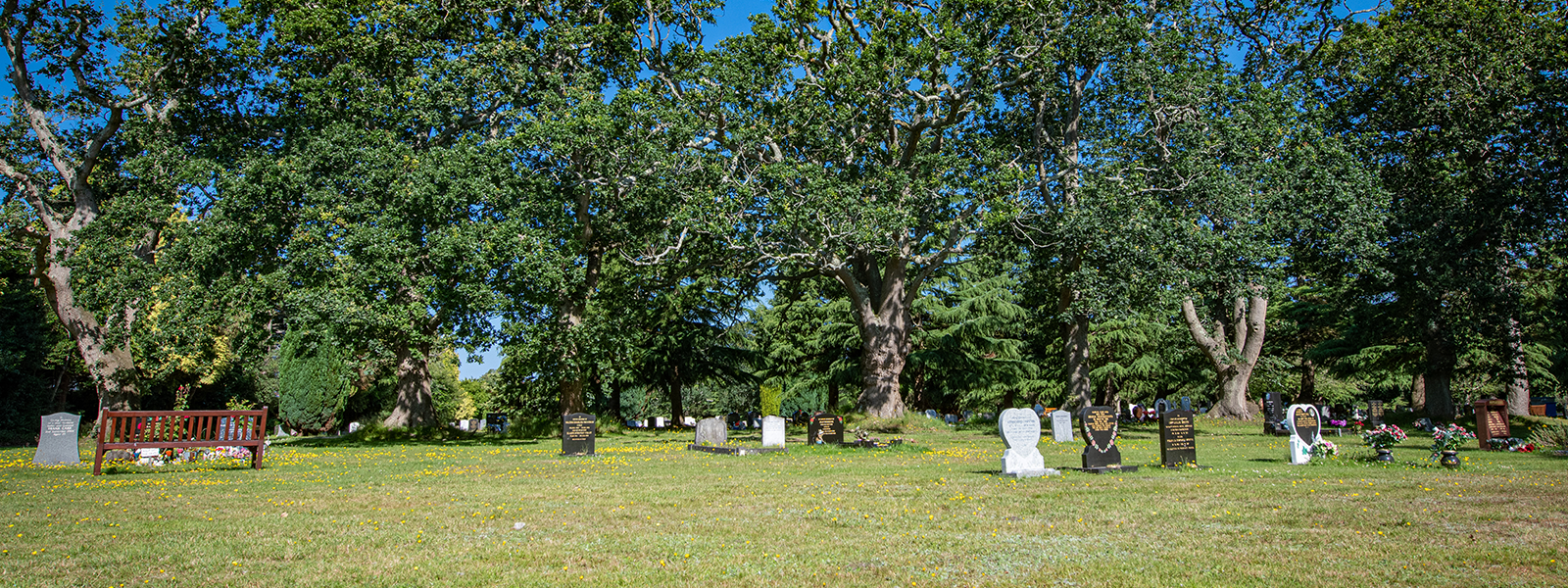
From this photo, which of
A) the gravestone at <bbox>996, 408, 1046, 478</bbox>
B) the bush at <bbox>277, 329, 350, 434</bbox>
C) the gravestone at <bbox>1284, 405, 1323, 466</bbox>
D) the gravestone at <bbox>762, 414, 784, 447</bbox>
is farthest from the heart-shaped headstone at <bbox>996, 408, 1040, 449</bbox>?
the bush at <bbox>277, 329, 350, 434</bbox>

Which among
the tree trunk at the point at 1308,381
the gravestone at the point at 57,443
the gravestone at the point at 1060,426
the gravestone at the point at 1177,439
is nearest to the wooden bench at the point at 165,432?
the gravestone at the point at 57,443

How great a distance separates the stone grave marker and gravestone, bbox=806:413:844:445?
7687 mm

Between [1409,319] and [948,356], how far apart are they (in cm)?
1621

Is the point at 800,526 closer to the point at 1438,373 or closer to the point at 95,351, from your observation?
the point at 95,351

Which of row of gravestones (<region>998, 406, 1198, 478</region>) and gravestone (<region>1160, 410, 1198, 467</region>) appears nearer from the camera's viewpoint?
row of gravestones (<region>998, 406, 1198, 478</region>)

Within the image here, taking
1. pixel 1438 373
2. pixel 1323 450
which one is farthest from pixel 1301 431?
pixel 1438 373

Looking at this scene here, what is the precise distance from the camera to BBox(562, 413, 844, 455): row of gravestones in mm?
18406

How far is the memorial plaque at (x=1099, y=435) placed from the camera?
12742 millimetres

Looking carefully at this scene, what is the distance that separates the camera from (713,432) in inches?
779

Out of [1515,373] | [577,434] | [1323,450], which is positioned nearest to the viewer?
[1323,450]

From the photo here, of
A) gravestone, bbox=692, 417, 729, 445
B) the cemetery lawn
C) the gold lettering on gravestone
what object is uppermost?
the gold lettering on gravestone

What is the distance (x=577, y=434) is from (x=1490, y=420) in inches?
700

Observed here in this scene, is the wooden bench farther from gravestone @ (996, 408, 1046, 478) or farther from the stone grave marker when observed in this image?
the stone grave marker

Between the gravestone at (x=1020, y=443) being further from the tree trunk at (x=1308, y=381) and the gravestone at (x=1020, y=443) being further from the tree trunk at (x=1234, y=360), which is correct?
the tree trunk at (x=1308, y=381)
